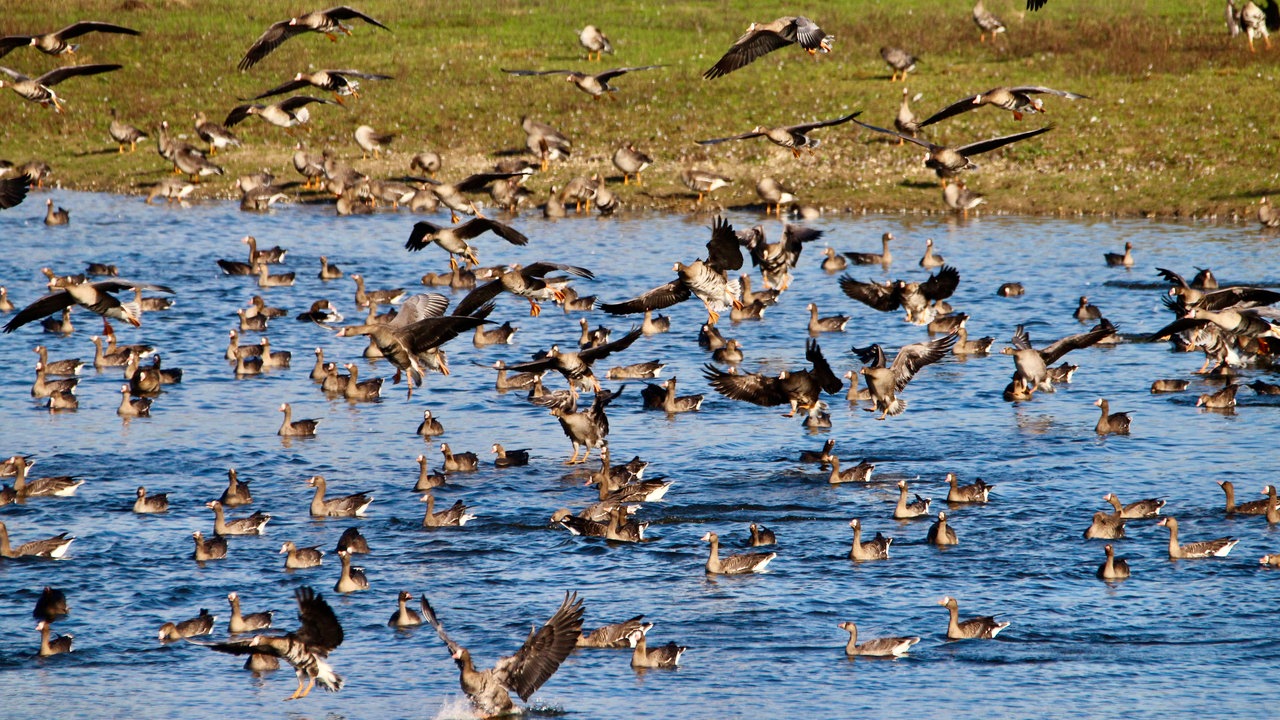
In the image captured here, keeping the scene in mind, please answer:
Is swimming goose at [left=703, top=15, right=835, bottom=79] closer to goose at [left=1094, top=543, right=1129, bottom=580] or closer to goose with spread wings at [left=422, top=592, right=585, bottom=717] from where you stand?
goose at [left=1094, top=543, right=1129, bottom=580]

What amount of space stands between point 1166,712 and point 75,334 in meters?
25.7

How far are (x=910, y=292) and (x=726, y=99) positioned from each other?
24.8m

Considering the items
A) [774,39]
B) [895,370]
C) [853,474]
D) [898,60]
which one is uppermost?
[898,60]

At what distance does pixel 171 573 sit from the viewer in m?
20.4

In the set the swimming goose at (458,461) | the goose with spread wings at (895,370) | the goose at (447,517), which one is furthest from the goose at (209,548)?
the goose with spread wings at (895,370)

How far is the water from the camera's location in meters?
17.1

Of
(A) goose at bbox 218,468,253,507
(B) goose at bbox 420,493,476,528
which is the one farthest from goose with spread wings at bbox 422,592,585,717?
(A) goose at bbox 218,468,253,507

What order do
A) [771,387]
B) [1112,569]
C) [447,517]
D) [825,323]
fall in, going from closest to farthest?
[1112,569] → [447,517] → [771,387] → [825,323]

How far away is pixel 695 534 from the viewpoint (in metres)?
22.0

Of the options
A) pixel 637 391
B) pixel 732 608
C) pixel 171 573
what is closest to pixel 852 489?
pixel 732 608

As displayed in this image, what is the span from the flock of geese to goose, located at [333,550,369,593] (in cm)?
3

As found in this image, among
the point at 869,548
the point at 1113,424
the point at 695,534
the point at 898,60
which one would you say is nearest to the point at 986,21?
the point at 898,60

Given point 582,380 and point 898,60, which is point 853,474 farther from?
point 898,60

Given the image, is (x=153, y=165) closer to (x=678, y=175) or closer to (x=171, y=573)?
(x=678, y=175)
